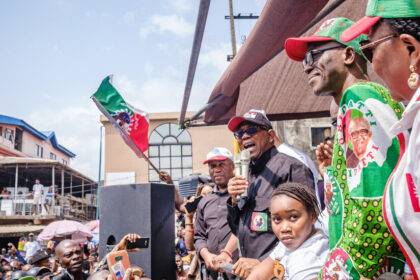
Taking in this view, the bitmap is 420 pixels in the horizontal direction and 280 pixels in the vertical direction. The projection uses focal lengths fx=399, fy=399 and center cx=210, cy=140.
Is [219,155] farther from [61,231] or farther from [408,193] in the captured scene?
[61,231]

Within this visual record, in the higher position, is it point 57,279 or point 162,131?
point 162,131

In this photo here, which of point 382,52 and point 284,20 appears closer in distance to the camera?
point 382,52

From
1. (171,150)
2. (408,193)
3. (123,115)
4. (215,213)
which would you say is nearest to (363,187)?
(408,193)

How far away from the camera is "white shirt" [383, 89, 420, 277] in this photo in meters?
1.01

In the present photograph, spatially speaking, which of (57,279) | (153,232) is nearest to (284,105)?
(153,232)

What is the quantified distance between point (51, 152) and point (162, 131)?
1708 cm

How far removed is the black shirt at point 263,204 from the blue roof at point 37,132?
32462 millimetres

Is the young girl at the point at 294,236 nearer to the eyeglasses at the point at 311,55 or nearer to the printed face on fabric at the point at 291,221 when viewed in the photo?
the printed face on fabric at the point at 291,221

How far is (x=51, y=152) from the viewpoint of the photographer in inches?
1607

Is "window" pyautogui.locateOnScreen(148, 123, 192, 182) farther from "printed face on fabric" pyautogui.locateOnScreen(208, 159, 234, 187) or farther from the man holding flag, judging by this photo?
"printed face on fabric" pyautogui.locateOnScreen(208, 159, 234, 187)

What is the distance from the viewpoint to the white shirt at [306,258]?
6.50 feet

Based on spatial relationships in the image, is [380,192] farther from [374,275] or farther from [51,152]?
[51,152]

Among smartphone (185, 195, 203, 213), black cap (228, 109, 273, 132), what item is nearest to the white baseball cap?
smartphone (185, 195, 203, 213)

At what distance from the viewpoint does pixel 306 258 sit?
6.68ft
